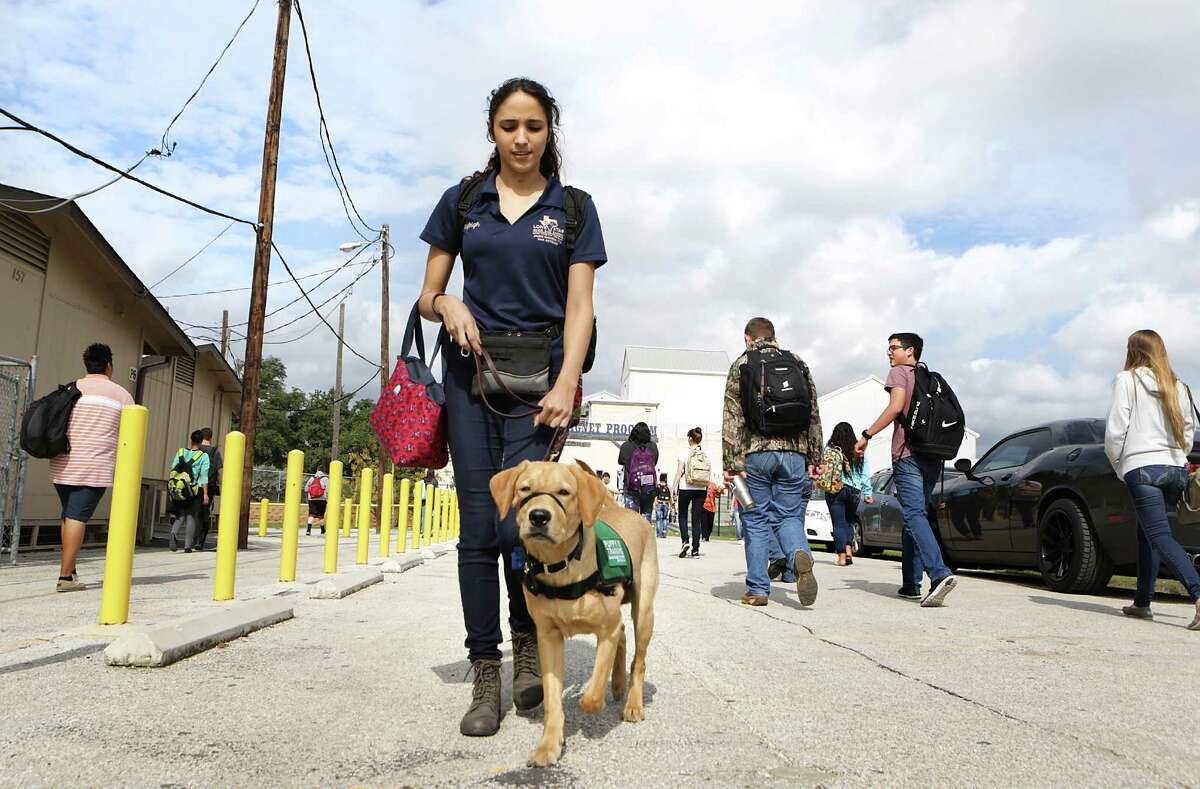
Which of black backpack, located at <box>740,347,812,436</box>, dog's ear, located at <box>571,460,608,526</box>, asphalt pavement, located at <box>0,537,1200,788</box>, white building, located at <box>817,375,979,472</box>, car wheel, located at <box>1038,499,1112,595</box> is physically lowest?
asphalt pavement, located at <box>0,537,1200,788</box>

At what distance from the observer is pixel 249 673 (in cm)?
378

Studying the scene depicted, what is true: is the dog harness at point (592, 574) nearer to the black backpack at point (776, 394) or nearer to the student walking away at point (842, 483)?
the black backpack at point (776, 394)

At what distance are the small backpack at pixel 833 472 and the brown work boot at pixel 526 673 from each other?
393 inches

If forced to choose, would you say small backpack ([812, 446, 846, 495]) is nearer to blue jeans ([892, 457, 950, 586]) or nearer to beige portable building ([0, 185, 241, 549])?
blue jeans ([892, 457, 950, 586])

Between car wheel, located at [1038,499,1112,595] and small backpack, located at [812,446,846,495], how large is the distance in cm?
436

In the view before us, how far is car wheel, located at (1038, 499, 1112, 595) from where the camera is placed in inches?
306

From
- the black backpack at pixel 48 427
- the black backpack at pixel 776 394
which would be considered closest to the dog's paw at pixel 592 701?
the black backpack at pixel 776 394

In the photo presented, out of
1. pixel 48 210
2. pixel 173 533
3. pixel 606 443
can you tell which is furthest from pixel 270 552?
pixel 606 443

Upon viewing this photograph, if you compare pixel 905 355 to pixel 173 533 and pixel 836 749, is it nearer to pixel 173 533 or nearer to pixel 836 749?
pixel 836 749

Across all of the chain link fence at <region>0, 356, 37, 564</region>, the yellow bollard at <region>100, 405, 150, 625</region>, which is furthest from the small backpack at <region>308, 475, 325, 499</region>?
the yellow bollard at <region>100, 405, 150, 625</region>

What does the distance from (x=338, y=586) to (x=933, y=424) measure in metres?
4.98

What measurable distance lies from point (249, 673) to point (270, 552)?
38.8ft

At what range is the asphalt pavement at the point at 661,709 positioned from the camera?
2.49 m

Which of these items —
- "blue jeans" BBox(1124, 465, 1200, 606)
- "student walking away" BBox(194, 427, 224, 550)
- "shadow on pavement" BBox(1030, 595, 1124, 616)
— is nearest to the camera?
"blue jeans" BBox(1124, 465, 1200, 606)
